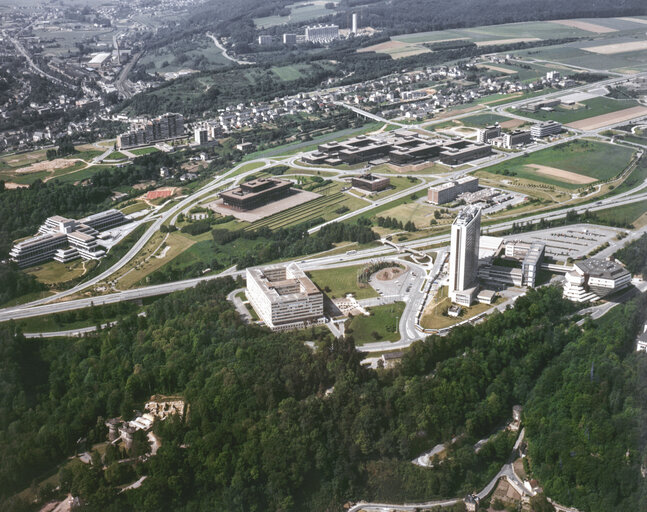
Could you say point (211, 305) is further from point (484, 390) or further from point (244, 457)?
point (484, 390)

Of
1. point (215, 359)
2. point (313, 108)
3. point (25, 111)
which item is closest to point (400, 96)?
point (313, 108)

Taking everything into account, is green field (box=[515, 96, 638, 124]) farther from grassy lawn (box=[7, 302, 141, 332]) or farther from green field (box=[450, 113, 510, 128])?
grassy lawn (box=[7, 302, 141, 332])

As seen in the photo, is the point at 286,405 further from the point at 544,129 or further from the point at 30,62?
the point at 30,62

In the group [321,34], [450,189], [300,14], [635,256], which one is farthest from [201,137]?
[300,14]

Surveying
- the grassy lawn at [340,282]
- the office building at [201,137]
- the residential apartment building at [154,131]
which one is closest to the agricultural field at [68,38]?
the residential apartment building at [154,131]

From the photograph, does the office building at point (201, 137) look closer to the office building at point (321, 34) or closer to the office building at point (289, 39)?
the office building at point (289, 39)
